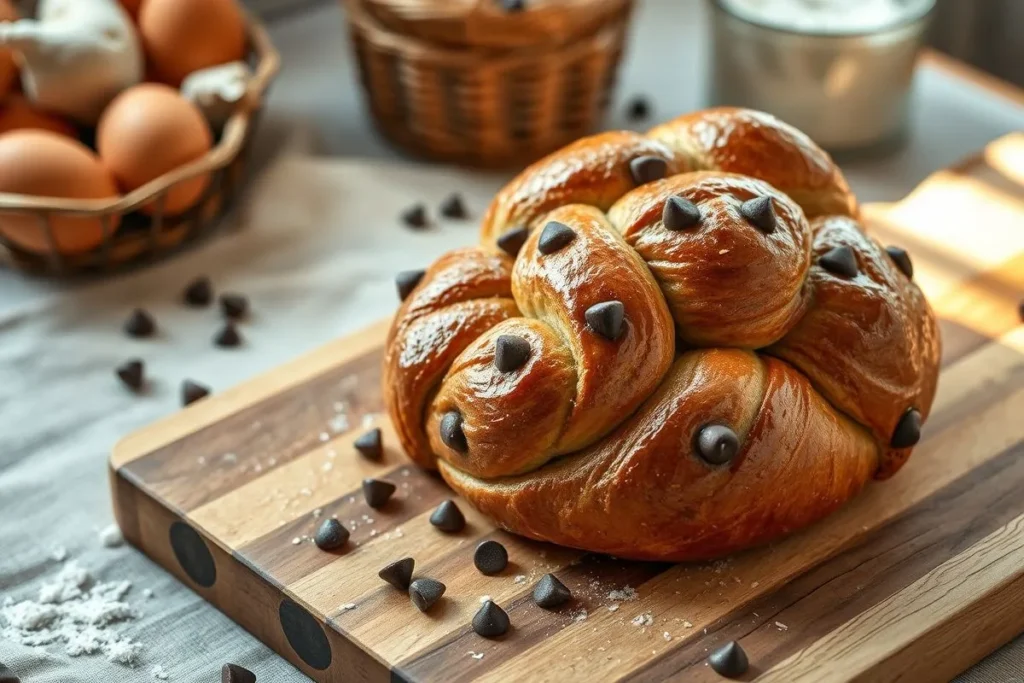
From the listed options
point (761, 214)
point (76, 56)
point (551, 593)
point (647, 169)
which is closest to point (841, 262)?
point (761, 214)

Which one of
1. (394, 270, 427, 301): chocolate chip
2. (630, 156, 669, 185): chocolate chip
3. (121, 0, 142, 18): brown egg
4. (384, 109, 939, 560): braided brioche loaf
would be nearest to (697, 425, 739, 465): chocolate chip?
(384, 109, 939, 560): braided brioche loaf

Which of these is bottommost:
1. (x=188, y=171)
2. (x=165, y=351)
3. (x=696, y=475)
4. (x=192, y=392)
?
(x=165, y=351)

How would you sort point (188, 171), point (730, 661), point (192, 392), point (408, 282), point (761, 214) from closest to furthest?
1. point (730, 661)
2. point (761, 214)
3. point (408, 282)
4. point (192, 392)
5. point (188, 171)

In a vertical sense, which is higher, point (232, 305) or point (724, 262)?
point (724, 262)

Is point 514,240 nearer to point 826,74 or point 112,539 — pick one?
point 112,539

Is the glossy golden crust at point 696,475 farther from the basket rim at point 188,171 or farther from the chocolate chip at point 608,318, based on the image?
the basket rim at point 188,171

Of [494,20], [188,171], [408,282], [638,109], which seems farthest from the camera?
[638,109]
